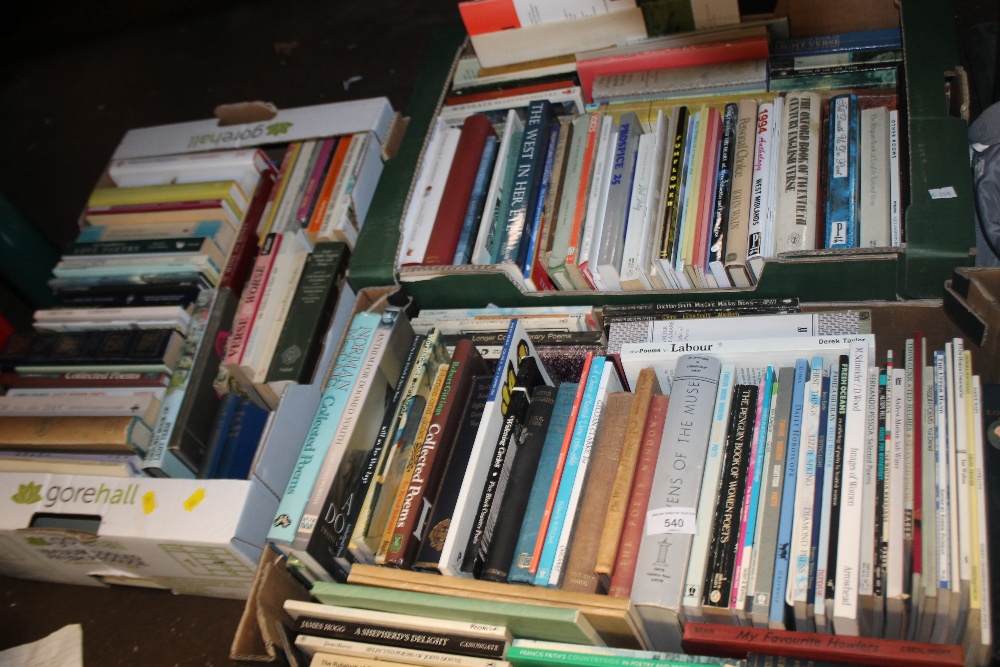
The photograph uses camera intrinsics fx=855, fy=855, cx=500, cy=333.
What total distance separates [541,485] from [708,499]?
25cm

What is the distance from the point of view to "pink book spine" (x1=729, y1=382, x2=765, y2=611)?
44.4 inches

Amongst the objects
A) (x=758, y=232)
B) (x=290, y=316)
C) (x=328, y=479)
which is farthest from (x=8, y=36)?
(x=758, y=232)

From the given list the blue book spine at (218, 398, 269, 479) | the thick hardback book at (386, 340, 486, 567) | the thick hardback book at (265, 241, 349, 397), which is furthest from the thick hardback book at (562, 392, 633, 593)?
the blue book spine at (218, 398, 269, 479)

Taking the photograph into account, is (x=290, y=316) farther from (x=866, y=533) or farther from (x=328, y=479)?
(x=866, y=533)

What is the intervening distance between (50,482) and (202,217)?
66 cm

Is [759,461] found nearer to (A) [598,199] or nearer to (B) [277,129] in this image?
(A) [598,199]

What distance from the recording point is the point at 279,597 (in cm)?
131

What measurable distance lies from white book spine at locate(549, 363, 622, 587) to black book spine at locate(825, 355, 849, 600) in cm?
34

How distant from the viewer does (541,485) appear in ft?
4.26

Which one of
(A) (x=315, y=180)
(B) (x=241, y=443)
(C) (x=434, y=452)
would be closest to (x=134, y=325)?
(B) (x=241, y=443)

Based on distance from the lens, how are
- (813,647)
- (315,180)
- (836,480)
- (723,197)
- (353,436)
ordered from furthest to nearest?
(315,180), (723,197), (353,436), (836,480), (813,647)

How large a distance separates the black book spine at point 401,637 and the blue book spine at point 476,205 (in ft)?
2.30

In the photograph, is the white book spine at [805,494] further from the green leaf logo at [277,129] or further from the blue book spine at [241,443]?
the green leaf logo at [277,129]

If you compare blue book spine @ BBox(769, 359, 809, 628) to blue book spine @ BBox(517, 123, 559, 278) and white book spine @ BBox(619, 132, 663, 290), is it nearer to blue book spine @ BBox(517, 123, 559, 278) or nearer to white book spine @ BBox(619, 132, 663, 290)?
white book spine @ BBox(619, 132, 663, 290)
